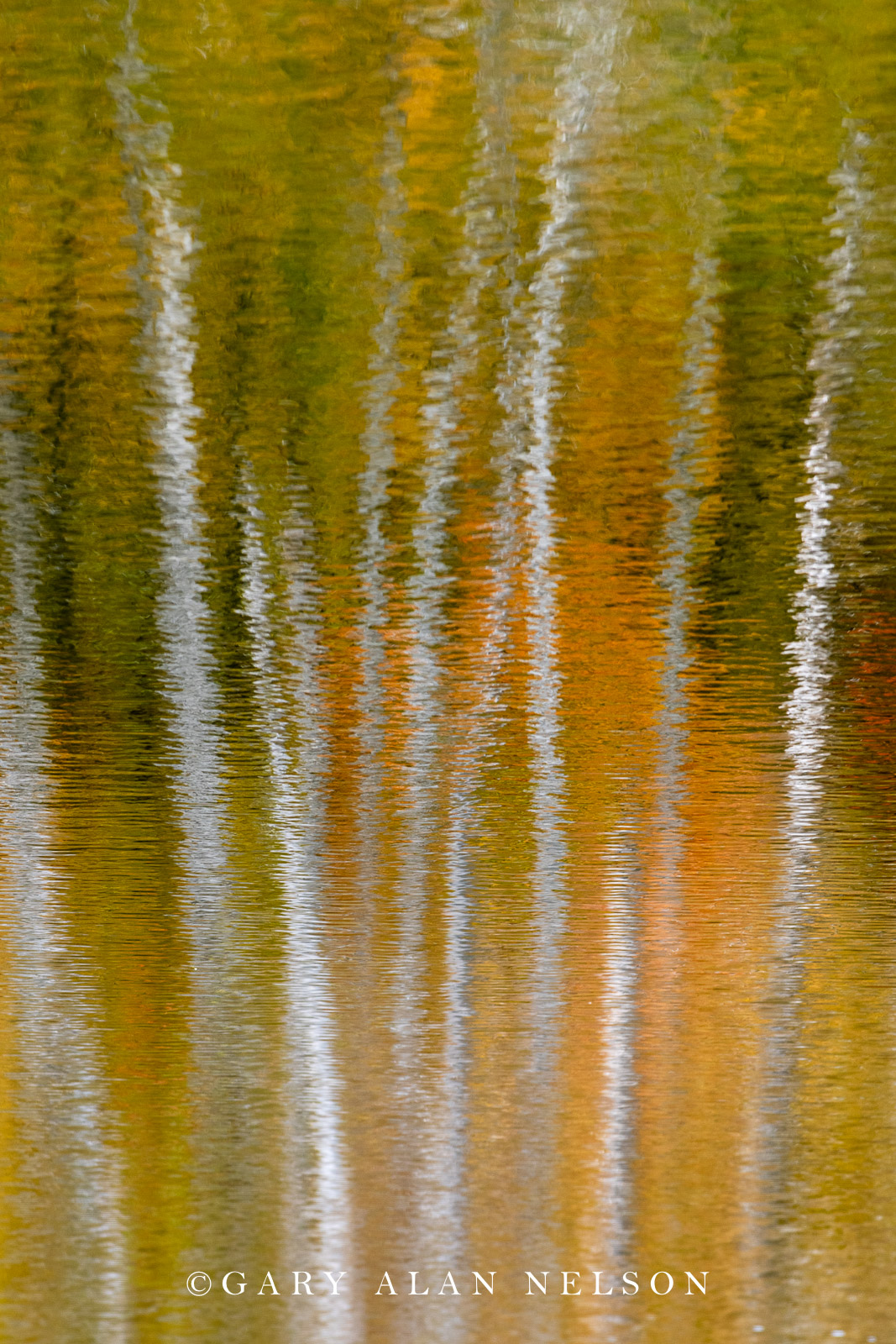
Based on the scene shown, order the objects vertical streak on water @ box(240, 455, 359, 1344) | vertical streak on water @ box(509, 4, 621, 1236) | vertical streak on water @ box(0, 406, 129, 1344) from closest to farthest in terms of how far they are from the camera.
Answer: vertical streak on water @ box(509, 4, 621, 1236) < vertical streak on water @ box(0, 406, 129, 1344) < vertical streak on water @ box(240, 455, 359, 1344)

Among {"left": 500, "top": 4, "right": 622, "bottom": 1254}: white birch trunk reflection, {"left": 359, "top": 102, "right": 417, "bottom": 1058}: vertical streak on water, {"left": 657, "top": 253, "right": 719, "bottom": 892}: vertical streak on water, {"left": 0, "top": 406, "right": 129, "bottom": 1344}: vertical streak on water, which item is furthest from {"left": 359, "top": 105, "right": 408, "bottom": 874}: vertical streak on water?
{"left": 0, "top": 406, "right": 129, "bottom": 1344}: vertical streak on water

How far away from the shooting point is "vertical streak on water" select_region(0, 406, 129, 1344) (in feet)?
7.09

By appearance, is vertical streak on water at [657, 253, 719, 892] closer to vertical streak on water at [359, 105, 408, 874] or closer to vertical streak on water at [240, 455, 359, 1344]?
vertical streak on water at [359, 105, 408, 874]

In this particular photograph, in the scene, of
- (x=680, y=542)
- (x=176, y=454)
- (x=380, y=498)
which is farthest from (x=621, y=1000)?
(x=176, y=454)

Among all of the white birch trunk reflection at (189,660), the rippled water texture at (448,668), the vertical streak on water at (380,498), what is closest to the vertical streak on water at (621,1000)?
the rippled water texture at (448,668)

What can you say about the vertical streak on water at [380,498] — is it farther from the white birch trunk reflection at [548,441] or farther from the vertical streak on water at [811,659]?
the vertical streak on water at [811,659]

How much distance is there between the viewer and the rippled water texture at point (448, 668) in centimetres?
197

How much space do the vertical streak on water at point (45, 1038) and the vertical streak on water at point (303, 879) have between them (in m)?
0.27

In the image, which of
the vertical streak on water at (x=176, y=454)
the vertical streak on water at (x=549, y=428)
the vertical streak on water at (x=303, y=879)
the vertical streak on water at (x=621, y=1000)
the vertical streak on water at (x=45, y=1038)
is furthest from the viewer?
the vertical streak on water at (x=621, y=1000)

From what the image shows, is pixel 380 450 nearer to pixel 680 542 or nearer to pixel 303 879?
pixel 680 542

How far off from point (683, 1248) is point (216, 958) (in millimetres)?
1108

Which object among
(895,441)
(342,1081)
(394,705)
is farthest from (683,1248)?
(895,441)

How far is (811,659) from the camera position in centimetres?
261

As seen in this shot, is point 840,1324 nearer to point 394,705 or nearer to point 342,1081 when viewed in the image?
point 342,1081
